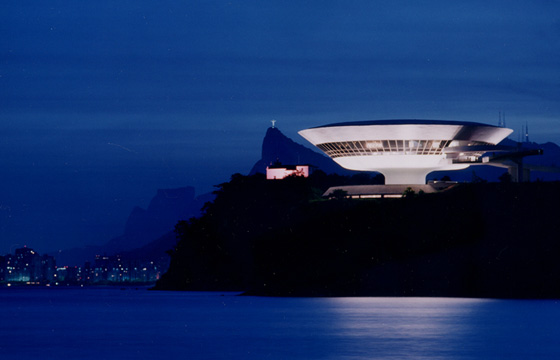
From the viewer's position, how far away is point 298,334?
5144 centimetres

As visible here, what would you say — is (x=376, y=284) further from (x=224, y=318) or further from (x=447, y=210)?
(x=224, y=318)

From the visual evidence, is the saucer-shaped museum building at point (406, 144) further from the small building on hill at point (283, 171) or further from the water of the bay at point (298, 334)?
the water of the bay at point (298, 334)

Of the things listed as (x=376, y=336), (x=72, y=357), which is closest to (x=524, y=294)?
(x=376, y=336)

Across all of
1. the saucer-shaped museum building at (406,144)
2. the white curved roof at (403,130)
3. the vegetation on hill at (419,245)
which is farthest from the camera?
the saucer-shaped museum building at (406,144)

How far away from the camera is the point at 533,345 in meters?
44.1

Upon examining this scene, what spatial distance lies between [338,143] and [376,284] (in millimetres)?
18879

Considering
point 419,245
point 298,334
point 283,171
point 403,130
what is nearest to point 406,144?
point 403,130

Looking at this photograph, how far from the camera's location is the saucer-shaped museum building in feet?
360

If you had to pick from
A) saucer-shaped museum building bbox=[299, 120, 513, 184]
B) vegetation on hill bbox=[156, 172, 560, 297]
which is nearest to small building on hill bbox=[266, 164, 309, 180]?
vegetation on hill bbox=[156, 172, 560, 297]

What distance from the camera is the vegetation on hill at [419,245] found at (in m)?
96.9

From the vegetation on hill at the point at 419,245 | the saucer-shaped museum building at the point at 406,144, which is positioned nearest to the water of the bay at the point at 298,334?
the vegetation on hill at the point at 419,245

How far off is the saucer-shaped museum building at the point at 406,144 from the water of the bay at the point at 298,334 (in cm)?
3603

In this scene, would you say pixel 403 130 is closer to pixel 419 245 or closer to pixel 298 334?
pixel 419 245

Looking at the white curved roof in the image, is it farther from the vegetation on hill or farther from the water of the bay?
the water of the bay
